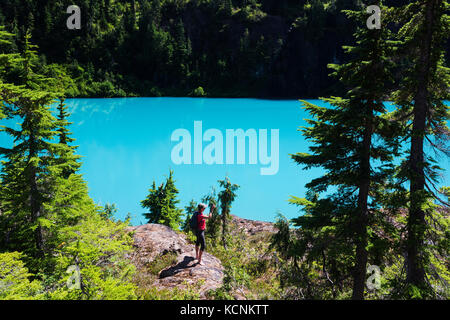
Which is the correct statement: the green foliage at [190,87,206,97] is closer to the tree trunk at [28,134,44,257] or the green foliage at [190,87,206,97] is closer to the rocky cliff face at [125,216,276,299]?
the rocky cliff face at [125,216,276,299]

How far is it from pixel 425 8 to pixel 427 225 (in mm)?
5099

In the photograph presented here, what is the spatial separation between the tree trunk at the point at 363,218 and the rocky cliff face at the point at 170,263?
3.64 metres

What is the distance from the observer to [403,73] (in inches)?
300

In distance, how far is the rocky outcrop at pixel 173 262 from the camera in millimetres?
8495

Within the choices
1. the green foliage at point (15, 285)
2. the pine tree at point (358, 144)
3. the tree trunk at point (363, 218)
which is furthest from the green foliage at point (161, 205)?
the tree trunk at point (363, 218)

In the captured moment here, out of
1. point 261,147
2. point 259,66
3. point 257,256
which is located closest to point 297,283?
point 257,256

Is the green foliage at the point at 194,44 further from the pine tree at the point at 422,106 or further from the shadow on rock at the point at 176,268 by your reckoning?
the shadow on rock at the point at 176,268

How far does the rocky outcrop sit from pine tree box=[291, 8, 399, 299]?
308 cm

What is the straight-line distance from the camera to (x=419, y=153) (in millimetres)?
7234

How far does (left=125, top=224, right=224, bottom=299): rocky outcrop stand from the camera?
27.9 ft

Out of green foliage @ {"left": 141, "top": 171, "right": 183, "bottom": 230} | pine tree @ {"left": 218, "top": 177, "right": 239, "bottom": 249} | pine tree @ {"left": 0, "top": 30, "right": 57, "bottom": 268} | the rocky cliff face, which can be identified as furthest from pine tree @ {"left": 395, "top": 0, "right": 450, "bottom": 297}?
green foliage @ {"left": 141, "top": 171, "right": 183, "bottom": 230}

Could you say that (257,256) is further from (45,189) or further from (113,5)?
(113,5)

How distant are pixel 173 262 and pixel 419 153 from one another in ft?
25.2

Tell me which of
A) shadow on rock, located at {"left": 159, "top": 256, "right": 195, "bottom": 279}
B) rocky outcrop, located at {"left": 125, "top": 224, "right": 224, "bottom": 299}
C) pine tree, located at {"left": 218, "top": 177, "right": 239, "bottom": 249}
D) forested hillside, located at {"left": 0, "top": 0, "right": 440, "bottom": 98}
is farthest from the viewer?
forested hillside, located at {"left": 0, "top": 0, "right": 440, "bottom": 98}
